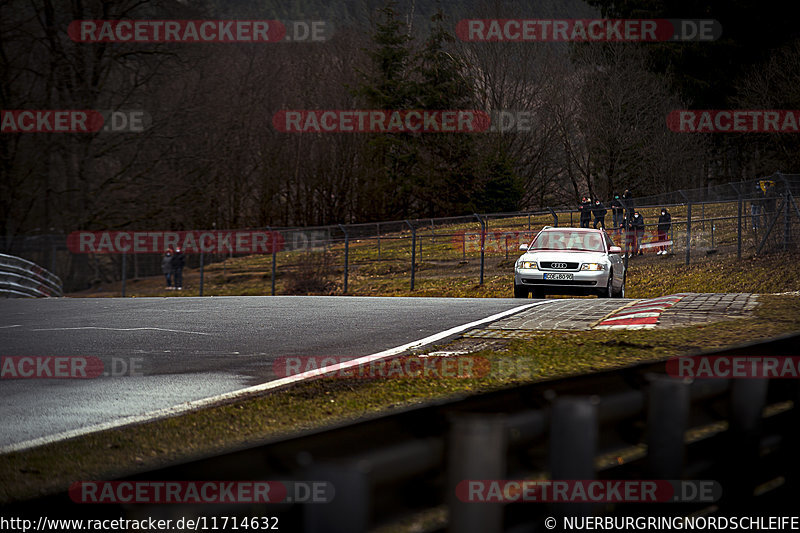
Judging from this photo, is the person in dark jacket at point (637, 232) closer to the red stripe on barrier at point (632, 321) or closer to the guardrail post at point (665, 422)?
the red stripe on barrier at point (632, 321)

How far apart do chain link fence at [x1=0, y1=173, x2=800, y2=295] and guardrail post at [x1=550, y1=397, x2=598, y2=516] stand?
79.4ft

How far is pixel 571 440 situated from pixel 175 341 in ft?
35.0

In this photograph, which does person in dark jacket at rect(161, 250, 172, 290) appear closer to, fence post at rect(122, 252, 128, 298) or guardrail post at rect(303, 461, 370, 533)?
fence post at rect(122, 252, 128, 298)

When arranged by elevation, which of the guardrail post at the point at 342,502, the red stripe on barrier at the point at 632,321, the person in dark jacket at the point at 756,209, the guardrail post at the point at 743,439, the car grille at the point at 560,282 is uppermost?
the person in dark jacket at the point at 756,209

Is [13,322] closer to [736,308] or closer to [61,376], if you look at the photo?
[61,376]

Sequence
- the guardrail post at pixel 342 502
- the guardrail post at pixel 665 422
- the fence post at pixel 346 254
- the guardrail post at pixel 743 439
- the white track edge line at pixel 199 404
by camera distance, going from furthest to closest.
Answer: the fence post at pixel 346 254, the white track edge line at pixel 199 404, the guardrail post at pixel 743 439, the guardrail post at pixel 665 422, the guardrail post at pixel 342 502

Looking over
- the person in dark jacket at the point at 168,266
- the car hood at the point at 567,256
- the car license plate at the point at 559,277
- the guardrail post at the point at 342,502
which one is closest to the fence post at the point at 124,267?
the person in dark jacket at the point at 168,266

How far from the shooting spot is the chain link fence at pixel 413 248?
27844 mm

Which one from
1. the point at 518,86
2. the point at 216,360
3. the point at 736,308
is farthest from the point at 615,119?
the point at 216,360

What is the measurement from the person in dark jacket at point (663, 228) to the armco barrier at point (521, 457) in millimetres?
28549

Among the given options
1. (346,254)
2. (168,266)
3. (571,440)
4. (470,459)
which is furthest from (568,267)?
(168,266)

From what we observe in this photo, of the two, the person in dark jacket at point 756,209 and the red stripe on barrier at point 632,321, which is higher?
the person in dark jacket at point 756,209

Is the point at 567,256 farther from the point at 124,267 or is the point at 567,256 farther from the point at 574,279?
the point at 124,267

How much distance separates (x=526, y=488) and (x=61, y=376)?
→ 8.08 meters
